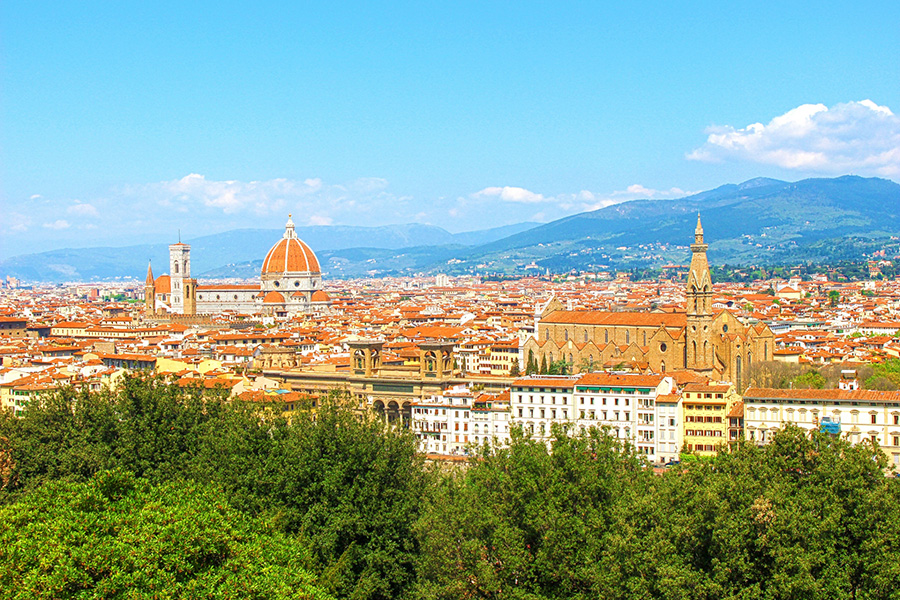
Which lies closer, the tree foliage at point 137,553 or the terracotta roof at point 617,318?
the tree foliage at point 137,553

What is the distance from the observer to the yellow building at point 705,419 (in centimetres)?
3689

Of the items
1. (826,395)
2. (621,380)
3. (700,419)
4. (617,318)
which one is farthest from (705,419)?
(617,318)

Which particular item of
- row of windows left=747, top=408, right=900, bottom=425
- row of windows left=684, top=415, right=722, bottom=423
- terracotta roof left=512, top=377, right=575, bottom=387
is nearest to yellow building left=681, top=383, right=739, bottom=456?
row of windows left=684, top=415, right=722, bottom=423

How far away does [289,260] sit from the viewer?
391 feet

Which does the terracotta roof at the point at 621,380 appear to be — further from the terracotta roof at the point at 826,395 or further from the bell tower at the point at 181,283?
the bell tower at the point at 181,283

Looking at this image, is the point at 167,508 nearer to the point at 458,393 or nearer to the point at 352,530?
the point at 352,530

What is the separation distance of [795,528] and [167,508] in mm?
10214

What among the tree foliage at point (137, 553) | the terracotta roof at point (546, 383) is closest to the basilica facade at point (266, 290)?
the terracotta roof at point (546, 383)

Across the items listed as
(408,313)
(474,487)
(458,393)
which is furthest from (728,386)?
(408,313)

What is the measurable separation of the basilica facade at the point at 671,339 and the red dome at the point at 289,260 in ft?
207

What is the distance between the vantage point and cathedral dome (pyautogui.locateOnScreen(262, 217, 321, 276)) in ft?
391

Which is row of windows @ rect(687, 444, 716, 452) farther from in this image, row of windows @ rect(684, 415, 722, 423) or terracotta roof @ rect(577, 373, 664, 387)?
terracotta roof @ rect(577, 373, 664, 387)

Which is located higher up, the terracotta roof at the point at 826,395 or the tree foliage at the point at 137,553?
the tree foliage at the point at 137,553

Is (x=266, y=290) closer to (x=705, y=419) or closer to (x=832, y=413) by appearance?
(x=705, y=419)
